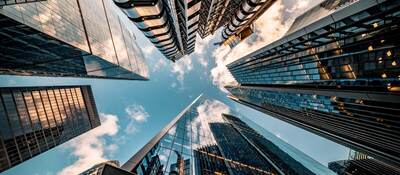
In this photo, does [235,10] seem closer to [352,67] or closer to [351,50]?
[351,50]

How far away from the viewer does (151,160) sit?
21.2 meters

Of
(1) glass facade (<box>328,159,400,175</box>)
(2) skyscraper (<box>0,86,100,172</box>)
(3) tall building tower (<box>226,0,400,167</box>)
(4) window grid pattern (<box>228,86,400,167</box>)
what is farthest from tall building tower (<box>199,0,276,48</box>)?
(2) skyscraper (<box>0,86,100,172</box>)

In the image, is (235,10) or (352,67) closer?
(352,67)

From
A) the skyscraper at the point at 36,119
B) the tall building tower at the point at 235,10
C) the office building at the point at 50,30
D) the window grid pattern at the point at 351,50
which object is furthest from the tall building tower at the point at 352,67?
the skyscraper at the point at 36,119

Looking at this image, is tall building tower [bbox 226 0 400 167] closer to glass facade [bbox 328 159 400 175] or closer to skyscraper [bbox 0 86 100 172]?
glass facade [bbox 328 159 400 175]

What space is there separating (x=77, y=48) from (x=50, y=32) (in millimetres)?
5479

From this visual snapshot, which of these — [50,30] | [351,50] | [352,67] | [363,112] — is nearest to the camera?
[50,30]

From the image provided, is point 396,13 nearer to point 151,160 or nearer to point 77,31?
point 151,160

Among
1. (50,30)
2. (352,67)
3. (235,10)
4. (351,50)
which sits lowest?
(352,67)

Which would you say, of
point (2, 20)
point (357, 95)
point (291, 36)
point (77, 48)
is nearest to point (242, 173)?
point (357, 95)

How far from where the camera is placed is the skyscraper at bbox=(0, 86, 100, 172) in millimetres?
66000

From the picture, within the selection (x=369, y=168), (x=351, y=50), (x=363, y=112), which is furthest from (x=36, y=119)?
(x=369, y=168)

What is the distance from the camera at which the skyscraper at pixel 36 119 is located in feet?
217

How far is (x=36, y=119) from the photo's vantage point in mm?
81562
